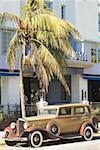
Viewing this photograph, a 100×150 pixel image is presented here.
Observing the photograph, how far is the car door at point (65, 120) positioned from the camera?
714 inches

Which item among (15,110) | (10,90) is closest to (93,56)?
(10,90)

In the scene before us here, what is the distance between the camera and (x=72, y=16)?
32.8m

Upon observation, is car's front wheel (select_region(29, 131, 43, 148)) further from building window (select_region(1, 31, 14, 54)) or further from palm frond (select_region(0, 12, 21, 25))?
building window (select_region(1, 31, 14, 54))

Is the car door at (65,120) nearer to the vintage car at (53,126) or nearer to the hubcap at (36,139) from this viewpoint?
the vintage car at (53,126)

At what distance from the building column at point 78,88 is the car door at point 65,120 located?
14.6 metres

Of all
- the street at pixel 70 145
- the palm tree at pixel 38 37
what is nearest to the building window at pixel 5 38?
the palm tree at pixel 38 37

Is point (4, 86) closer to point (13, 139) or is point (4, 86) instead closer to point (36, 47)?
point (36, 47)

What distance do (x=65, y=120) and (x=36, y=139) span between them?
1816 mm

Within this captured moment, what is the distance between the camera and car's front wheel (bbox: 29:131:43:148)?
1691cm

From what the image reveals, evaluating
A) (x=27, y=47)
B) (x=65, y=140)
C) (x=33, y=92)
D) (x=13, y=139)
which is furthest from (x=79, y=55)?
(x=13, y=139)

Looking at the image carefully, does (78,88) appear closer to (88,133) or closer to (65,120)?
(88,133)

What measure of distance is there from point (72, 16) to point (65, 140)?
15710 millimetres

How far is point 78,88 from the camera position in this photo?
3344cm

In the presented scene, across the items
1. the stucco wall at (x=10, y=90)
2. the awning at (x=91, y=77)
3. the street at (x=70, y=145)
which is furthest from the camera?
the awning at (x=91, y=77)
